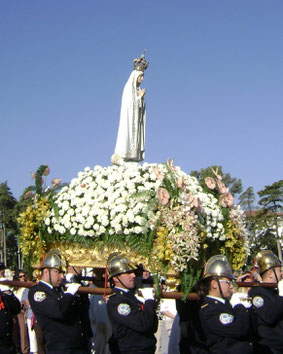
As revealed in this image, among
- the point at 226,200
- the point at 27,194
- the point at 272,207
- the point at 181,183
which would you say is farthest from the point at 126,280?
the point at 272,207

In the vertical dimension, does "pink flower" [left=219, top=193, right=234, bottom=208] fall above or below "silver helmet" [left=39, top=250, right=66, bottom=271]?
above

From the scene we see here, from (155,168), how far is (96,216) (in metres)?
0.89

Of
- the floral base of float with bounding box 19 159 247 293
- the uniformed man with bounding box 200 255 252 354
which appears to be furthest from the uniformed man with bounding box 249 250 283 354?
the floral base of float with bounding box 19 159 247 293

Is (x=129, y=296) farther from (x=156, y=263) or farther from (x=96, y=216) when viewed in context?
(x=96, y=216)

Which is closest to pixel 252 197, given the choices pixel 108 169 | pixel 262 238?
pixel 262 238

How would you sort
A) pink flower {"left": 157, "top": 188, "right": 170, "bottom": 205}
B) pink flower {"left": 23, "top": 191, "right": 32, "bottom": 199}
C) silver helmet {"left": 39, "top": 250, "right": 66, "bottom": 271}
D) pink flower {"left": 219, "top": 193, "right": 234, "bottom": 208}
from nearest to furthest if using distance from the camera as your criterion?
silver helmet {"left": 39, "top": 250, "right": 66, "bottom": 271}
pink flower {"left": 157, "top": 188, "right": 170, "bottom": 205}
pink flower {"left": 219, "top": 193, "right": 234, "bottom": 208}
pink flower {"left": 23, "top": 191, "right": 32, "bottom": 199}

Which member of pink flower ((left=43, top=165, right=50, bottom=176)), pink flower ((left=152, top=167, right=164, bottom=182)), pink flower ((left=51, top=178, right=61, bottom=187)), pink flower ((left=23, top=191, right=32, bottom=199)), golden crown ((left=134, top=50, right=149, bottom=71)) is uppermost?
golden crown ((left=134, top=50, right=149, bottom=71))

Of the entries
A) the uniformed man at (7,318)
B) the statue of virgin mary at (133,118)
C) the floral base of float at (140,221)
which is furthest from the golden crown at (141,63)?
the uniformed man at (7,318)

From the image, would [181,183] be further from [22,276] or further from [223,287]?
[22,276]

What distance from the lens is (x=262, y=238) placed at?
141 ft

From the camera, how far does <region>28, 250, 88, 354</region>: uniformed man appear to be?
18.5ft

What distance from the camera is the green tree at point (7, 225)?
2087 inches

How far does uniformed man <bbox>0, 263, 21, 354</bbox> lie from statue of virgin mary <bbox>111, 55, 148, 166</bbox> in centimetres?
419

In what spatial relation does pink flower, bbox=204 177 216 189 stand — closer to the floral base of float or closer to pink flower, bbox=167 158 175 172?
the floral base of float
